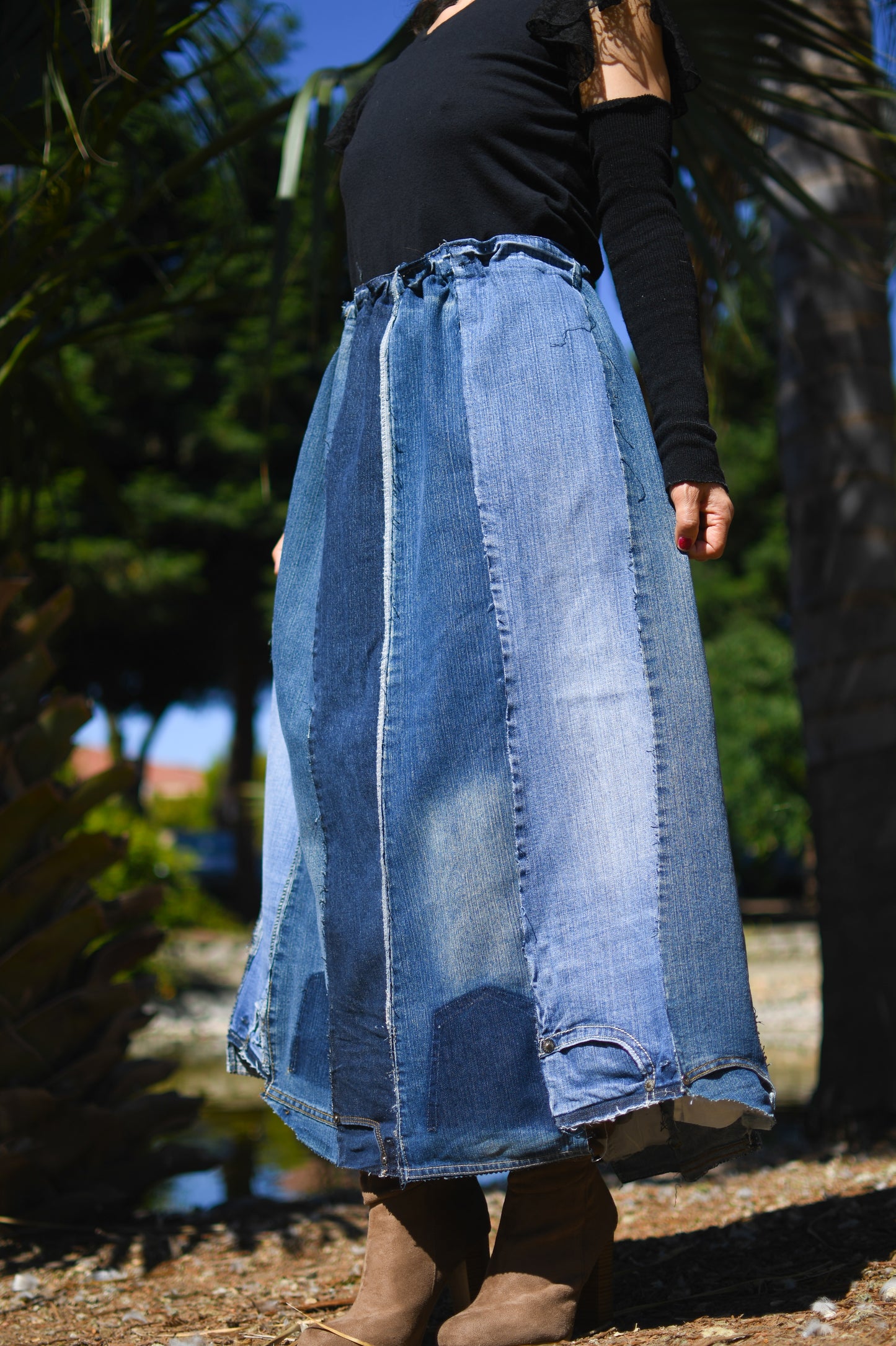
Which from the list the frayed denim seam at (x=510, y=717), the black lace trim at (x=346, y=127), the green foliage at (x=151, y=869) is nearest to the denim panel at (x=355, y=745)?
the frayed denim seam at (x=510, y=717)

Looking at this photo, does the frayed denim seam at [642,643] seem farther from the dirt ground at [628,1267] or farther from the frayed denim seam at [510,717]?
the dirt ground at [628,1267]

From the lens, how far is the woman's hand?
137cm

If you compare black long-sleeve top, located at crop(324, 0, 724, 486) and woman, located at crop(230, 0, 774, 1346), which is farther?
black long-sleeve top, located at crop(324, 0, 724, 486)

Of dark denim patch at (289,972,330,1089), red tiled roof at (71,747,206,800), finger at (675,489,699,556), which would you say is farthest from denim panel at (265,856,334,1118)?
red tiled roof at (71,747,206,800)

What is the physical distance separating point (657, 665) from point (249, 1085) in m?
4.02

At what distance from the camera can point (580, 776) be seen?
1.31 m

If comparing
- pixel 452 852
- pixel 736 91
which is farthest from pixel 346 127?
pixel 736 91

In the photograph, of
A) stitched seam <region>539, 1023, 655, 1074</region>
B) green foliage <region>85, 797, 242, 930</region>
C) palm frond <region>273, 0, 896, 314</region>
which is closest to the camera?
→ stitched seam <region>539, 1023, 655, 1074</region>

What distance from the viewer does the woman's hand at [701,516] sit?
1368mm

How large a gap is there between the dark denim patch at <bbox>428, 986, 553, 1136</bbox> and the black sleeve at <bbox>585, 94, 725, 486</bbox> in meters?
0.65

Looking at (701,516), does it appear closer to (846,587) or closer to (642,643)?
(642,643)

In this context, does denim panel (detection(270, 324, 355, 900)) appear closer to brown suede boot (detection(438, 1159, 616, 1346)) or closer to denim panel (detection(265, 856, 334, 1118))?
denim panel (detection(265, 856, 334, 1118))

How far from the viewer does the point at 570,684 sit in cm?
132

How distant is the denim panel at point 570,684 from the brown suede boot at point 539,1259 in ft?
0.53
